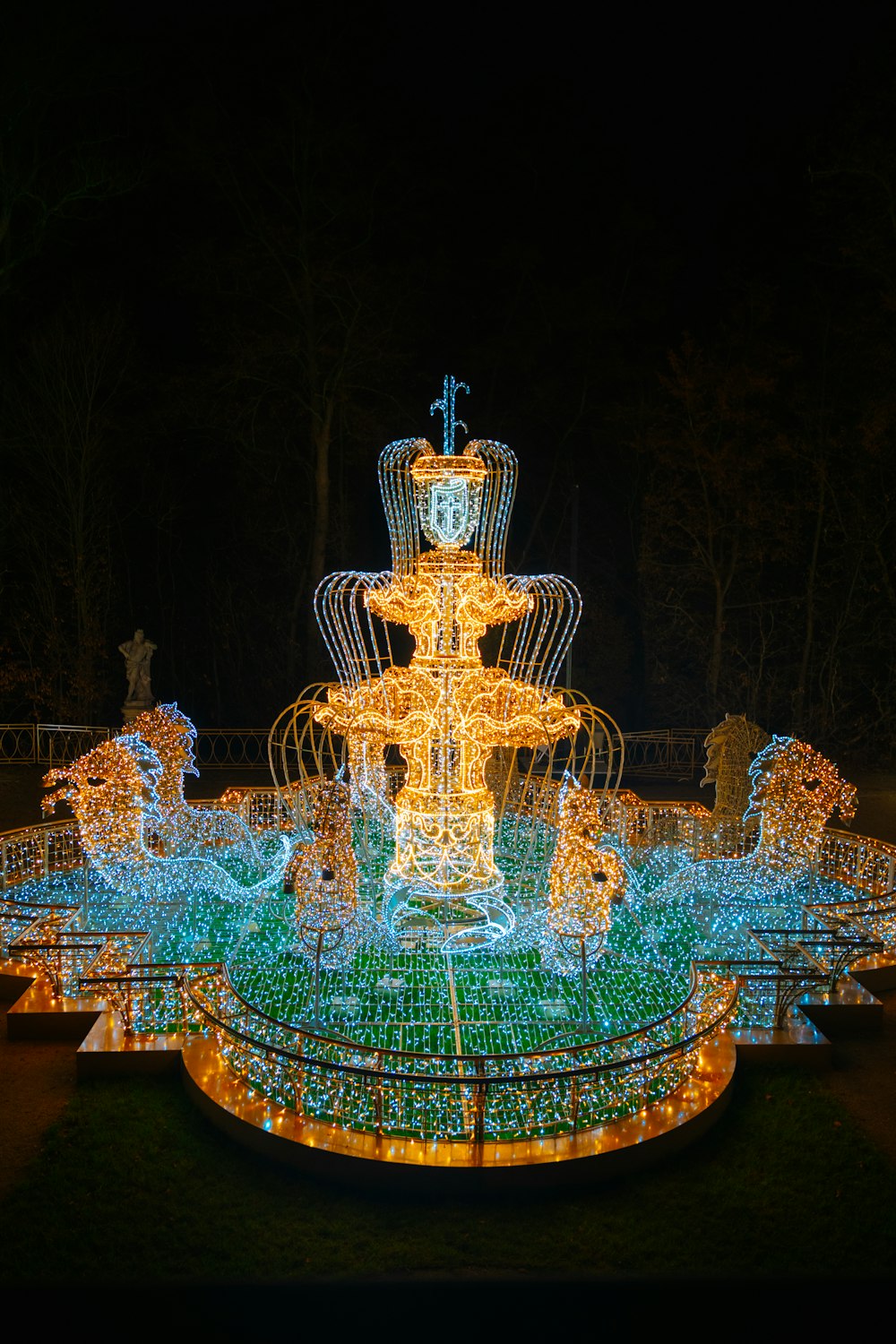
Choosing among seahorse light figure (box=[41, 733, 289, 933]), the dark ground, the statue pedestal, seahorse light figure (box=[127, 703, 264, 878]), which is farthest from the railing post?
the statue pedestal

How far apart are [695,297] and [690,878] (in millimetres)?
11825

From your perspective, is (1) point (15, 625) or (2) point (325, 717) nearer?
(2) point (325, 717)

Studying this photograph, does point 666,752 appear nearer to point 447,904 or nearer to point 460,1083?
point 447,904

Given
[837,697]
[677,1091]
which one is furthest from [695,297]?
[677,1091]

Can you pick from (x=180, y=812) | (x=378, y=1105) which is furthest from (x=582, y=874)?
(x=180, y=812)

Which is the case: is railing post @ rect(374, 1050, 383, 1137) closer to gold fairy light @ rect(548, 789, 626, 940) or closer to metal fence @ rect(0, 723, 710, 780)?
gold fairy light @ rect(548, 789, 626, 940)

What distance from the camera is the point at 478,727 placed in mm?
7891

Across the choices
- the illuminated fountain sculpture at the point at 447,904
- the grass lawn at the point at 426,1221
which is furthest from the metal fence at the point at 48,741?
the grass lawn at the point at 426,1221

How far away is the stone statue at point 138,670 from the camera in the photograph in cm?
1442

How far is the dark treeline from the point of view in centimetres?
1503

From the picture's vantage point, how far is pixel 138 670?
14516 mm

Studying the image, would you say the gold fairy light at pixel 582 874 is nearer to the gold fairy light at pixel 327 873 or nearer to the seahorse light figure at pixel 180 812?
the gold fairy light at pixel 327 873

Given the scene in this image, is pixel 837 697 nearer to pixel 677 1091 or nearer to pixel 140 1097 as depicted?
pixel 677 1091

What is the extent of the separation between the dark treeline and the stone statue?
7.68 feet
